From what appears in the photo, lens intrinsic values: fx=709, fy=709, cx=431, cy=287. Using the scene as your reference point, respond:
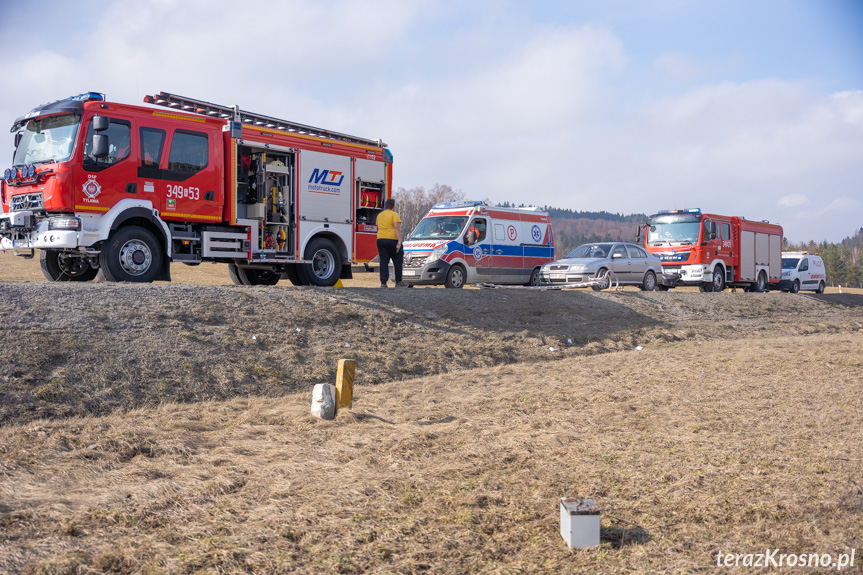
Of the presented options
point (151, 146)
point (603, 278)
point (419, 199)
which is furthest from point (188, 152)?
point (419, 199)

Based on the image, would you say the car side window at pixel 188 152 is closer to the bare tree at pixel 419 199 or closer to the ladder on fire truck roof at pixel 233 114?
the ladder on fire truck roof at pixel 233 114

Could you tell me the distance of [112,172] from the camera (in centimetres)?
1099

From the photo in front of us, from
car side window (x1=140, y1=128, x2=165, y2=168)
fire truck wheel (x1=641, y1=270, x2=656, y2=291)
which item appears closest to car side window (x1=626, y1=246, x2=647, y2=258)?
fire truck wheel (x1=641, y1=270, x2=656, y2=291)

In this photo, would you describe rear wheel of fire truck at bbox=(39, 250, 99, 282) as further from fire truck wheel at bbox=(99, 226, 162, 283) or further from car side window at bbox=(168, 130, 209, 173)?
car side window at bbox=(168, 130, 209, 173)

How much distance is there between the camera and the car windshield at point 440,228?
18.1 meters

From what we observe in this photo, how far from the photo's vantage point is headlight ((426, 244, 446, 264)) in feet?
56.9

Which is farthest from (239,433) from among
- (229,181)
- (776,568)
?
(229,181)

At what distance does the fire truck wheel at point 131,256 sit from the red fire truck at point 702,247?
15979 mm

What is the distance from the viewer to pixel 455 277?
17734 mm

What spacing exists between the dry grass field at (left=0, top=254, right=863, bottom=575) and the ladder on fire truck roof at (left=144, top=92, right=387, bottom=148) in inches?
158

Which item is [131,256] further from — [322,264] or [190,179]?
[322,264]

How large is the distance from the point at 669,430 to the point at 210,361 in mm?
4940

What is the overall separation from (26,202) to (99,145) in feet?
5.40

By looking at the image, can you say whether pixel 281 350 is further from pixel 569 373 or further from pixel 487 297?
pixel 487 297
